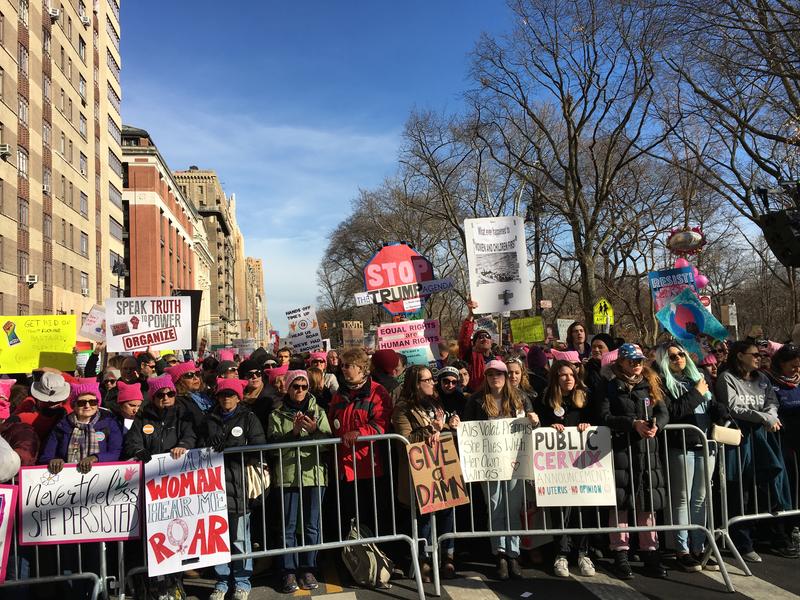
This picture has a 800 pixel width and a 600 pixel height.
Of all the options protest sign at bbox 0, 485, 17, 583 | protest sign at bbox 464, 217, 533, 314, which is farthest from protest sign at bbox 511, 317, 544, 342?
protest sign at bbox 0, 485, 17, 583

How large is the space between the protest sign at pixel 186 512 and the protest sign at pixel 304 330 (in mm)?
9104

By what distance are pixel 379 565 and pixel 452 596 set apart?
2.15 ft

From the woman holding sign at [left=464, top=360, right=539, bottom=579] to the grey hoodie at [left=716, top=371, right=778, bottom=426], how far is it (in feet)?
6.13

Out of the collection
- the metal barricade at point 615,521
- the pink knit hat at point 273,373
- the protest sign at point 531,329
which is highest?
the protest sign at point 531,329

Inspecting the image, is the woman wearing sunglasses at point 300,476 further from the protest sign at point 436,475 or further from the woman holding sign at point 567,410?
the woman holding sign at point 567,410

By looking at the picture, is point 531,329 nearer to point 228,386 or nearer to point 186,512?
point 228,386

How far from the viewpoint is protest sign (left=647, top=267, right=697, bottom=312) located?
10039mm

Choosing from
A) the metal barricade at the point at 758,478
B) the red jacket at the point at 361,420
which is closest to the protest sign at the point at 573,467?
the metal barricade at the point at 758,478

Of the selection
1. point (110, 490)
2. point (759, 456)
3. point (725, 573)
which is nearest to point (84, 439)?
point (110, 490)

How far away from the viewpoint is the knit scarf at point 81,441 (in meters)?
5.02

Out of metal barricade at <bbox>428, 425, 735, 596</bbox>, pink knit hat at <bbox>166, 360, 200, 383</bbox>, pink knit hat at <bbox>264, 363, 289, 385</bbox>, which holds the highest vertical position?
pink knit hat at <bbox>166, 360, 200, 383</bbox>

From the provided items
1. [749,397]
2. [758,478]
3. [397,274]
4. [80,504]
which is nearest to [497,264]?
[397,274]

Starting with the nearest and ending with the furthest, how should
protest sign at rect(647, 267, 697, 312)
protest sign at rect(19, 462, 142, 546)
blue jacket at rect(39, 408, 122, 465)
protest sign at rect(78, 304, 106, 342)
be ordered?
1. protest sign at rect(19, 462, 142, 546)
2. blue jacket at rect(39, 408, 122, 465)
3. protest sign at rect(647, 267, 697, 312)
4. protest sign at rect(78, 304, 106, 342)

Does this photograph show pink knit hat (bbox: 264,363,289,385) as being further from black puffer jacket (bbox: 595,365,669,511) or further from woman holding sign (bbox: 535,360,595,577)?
black puffer jacket (bbox: 595,365,669,511)
